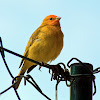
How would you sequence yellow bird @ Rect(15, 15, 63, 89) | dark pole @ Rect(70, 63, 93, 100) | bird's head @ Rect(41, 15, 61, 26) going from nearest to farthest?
dark pole @ Rect(70, 63, 93, 100), yellow bird @ Rect(15, 15, 63, 89), bird's head @ Rect(41, 15, 61, 26)

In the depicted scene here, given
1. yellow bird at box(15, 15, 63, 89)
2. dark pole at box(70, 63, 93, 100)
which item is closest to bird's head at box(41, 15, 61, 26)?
yellow bird at box(15, 15, 63, 89)

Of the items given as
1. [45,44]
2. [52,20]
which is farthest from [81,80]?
[52,20]

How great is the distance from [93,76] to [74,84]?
0.71 ft

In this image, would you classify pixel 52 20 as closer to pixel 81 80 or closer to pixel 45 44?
pixel 45 44

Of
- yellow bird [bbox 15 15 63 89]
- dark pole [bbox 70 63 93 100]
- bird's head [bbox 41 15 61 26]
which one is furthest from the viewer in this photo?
bird's head [bbox 41 15 61 26]

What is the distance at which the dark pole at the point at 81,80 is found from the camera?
283cm

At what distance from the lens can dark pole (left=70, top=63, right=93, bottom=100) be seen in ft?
9.30

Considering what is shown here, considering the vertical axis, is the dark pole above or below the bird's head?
below

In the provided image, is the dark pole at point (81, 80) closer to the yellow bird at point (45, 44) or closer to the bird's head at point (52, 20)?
the yellow bird at point (45, 44)

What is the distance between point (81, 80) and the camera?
2877 millimetres

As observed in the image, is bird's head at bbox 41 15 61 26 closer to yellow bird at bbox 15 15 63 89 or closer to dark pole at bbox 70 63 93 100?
yellow bird at bbox 15 15 63 89

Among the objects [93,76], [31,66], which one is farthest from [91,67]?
[31,66]

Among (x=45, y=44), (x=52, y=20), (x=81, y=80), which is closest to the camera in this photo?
(x=81, y=80)

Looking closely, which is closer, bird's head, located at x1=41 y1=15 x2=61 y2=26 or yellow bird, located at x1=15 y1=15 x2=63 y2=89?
yellow bird, located at x1=15 y1=15 x2=63 y2=89
